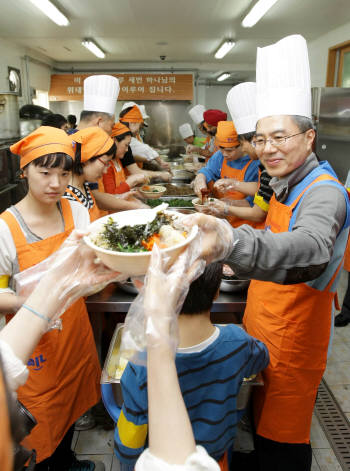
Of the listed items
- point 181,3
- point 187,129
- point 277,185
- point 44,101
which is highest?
point 181,3

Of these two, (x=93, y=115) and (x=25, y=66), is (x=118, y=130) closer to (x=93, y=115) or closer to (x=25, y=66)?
(x=93, y=115)

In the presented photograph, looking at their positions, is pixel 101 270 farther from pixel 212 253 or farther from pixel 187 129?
pixel 187 129

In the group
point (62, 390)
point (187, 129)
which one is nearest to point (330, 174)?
point (62, 390)

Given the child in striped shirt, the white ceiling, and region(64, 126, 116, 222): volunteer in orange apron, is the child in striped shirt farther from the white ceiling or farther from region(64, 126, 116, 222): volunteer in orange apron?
the white ceiling

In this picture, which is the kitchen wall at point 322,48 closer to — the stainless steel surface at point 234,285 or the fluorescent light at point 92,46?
the fluorescent light at point 92,46

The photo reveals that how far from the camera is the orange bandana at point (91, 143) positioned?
2090mm

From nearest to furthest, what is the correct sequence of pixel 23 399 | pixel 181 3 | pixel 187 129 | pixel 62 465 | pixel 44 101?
pixel 23 399 < pixel 62 465 < pixel 181 3 < pixel 187 129 < pixel 44 101

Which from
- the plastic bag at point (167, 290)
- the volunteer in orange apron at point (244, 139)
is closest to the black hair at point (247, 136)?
the volunteer in orange apron at point (244, 139)

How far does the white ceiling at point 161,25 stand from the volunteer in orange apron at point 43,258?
459 cm

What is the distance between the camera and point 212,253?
35.5 inches

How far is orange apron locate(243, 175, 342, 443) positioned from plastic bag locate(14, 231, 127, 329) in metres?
0.77

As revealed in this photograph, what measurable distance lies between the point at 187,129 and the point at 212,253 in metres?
7.49

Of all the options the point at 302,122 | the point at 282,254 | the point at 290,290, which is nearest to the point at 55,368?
the point at 290,290

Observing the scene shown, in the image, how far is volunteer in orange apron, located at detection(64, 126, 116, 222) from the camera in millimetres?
2090
